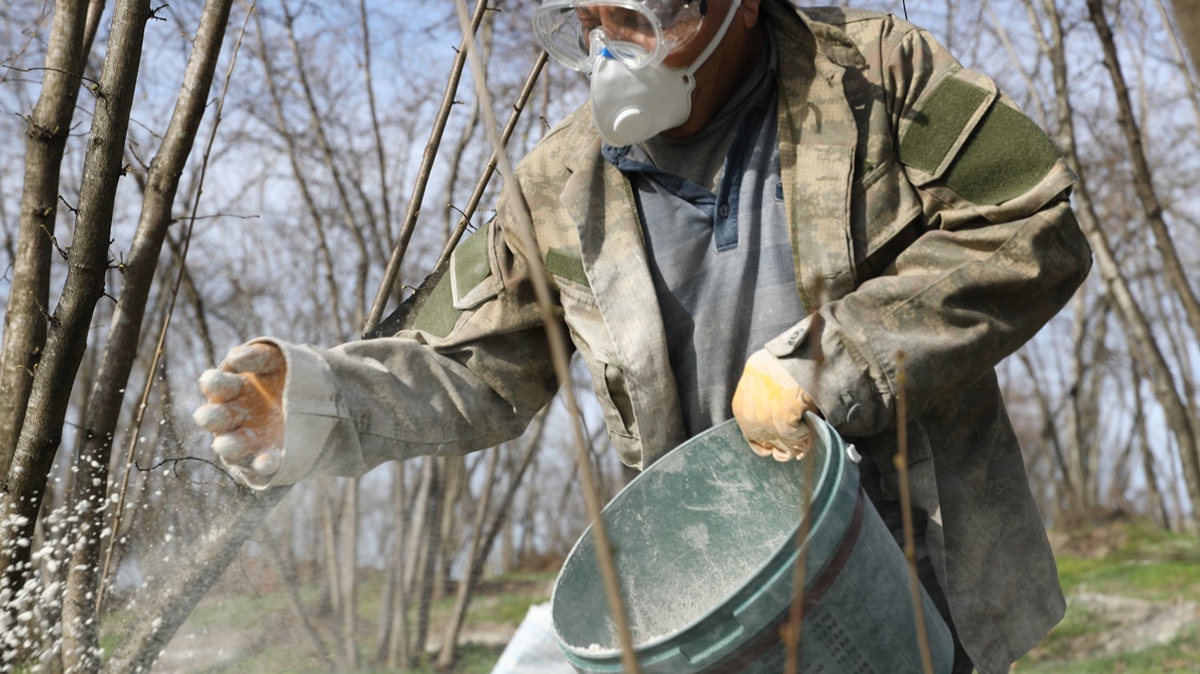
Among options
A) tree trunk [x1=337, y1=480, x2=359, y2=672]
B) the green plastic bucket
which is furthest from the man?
tree trunk [x1=337, y1=480, x2=359, y2=672]

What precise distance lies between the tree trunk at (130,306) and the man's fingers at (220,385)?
903mm

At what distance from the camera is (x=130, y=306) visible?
9.50 ft

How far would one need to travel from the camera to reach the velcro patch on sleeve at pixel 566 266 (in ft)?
7.51

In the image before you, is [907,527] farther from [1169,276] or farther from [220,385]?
[1169,276]

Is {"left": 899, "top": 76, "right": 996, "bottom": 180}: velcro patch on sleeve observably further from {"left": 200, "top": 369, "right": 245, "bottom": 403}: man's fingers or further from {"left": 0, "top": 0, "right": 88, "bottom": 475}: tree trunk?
{"left": 0, "top": 0, "right": 88, "bottom": 475}: tree trunk

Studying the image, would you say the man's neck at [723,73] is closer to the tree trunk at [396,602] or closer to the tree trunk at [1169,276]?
the tree trunk at [1169,276]

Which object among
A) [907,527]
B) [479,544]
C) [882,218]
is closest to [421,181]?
[882,218]

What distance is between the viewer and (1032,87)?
759 centimetres

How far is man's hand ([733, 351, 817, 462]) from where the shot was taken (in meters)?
1.81

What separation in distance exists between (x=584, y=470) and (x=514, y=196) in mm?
201

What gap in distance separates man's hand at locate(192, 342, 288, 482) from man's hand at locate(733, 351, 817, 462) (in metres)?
0.85

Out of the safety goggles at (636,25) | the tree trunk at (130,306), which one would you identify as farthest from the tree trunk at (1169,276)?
the tree trunk at (130,306)

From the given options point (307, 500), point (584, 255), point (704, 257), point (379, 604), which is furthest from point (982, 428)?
point (379, 604)

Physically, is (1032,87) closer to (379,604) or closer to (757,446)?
(379,604)
